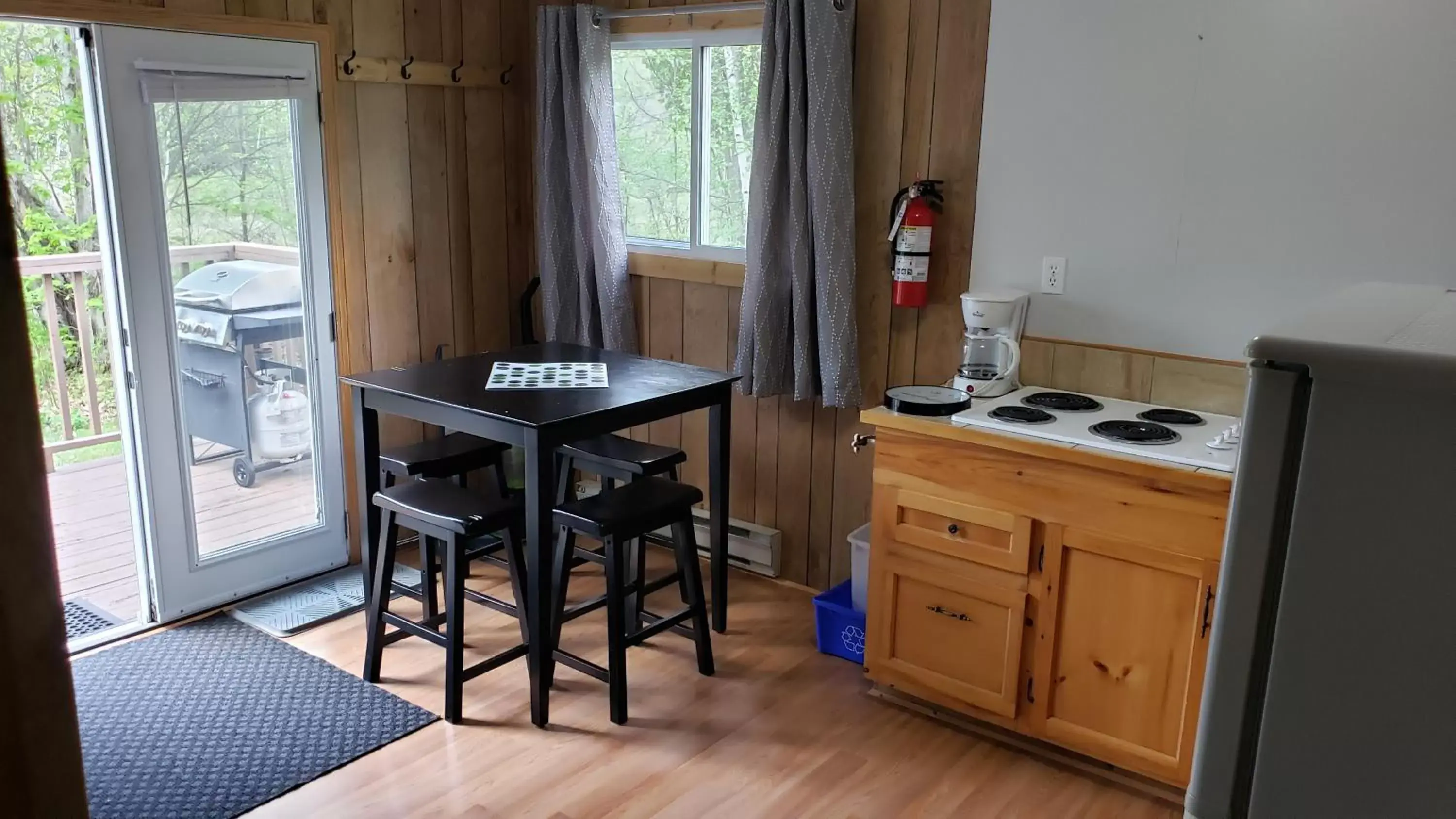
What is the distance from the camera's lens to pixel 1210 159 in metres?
2.93

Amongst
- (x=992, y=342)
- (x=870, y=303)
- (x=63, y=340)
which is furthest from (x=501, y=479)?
(x=63, y=340)

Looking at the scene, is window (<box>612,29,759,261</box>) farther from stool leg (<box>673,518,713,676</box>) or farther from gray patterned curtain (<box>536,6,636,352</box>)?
stool leg (<box>673,518,713,676</box>)

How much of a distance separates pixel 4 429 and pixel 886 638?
2.74 metres

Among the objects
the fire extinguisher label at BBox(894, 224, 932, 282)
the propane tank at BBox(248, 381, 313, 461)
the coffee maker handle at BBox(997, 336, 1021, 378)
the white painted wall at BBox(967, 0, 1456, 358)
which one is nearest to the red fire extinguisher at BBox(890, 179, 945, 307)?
the fire extinguisher label at BBox(894, 224, 932, 282)

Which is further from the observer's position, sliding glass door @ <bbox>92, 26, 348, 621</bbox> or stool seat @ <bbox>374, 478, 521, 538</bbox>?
sliding glass door @ <bbox>92, 26, 348, 621</bbox>

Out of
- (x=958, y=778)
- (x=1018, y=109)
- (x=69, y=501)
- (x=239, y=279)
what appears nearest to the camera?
(x=958, y=778)

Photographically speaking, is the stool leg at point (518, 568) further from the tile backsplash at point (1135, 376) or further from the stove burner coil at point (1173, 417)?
the stove burner coil at point (1173, 417)

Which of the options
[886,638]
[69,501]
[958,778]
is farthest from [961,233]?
[69,501]

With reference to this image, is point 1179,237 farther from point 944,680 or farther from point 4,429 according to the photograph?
point 4,429

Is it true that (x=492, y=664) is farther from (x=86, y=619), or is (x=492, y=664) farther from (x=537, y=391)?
(x=86, y=619)

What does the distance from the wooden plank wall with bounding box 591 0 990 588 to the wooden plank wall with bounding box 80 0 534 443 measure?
26.1 inches

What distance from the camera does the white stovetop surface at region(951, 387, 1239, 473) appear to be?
2572mm

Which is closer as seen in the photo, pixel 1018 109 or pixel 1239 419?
pixel 1239 419

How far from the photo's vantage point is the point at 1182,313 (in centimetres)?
302
